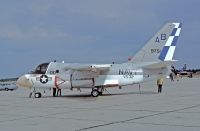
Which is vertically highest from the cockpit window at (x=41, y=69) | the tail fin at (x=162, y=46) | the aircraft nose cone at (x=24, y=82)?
the tail fin at (x=162, y=46)

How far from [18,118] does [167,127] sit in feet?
17.6

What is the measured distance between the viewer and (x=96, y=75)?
27.8 m

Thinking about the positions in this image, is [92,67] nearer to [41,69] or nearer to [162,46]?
[41,69]

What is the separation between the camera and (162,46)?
92.0 feet

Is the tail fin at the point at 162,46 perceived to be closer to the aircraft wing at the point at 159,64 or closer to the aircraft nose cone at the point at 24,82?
the aircraft wing at the point at 159,64

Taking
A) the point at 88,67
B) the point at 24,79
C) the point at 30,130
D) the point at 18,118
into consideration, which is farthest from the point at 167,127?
the point at 24,79

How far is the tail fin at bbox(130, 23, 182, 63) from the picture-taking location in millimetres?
27970

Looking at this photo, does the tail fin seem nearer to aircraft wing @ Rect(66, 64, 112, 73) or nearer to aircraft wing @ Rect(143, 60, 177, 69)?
aircraft wing @ Rect(143, 60, 177, 69)

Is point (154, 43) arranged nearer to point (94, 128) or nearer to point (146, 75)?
point (146, 75)

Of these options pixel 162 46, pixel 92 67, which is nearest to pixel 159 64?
pixel 162 46

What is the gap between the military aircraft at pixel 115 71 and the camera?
27.5m

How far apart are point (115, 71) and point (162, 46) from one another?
369cm

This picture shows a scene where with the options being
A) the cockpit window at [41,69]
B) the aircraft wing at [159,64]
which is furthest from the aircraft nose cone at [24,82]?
the aircraft wing at [159,64]

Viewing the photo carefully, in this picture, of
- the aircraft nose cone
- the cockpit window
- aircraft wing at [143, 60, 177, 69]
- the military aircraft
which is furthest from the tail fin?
the aircraft nose cone
